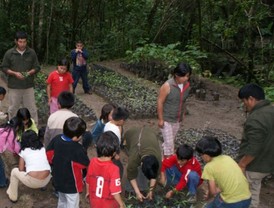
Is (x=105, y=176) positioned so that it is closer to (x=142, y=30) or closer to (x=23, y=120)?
(x=23, y=120)

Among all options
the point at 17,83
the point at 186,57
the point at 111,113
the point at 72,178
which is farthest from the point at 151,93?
the point at 72,178

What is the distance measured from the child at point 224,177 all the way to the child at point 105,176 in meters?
0.99

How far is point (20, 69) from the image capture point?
6844 mm

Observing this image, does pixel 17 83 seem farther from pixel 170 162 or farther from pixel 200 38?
pixel 200 38

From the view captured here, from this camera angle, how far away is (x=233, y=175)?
4.13m

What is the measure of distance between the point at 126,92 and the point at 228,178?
640cm

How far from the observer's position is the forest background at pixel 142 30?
553 inches

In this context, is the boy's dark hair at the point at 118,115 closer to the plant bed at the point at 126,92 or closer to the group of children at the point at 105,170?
the group of children at the point at 105,170

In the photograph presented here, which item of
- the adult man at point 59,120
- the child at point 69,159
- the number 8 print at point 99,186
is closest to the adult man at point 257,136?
the number 8 print at point 99,186

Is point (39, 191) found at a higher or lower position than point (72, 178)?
lower

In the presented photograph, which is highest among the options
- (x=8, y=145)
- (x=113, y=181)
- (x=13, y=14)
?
(x=13, y=14)

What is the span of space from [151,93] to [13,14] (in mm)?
8614

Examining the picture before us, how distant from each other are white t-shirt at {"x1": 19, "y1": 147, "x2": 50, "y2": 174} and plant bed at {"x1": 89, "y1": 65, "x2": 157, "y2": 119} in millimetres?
3935

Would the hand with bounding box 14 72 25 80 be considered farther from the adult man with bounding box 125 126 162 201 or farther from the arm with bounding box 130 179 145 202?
the arm with bounding box 130 179 145 202
